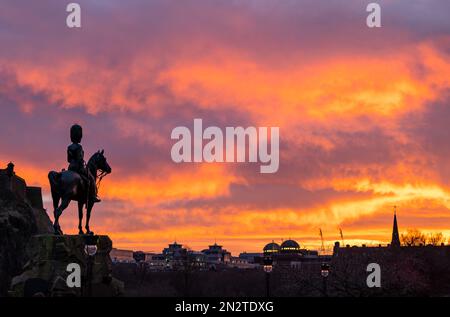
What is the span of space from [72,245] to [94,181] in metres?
3.04

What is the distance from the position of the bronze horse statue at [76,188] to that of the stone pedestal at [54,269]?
2.25ft

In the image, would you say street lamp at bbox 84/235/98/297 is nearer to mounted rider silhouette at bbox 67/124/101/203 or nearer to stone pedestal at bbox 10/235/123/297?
stone pedestal at bbox 10/235/123/297

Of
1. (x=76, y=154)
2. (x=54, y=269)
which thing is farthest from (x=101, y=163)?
(x=54, y=269)

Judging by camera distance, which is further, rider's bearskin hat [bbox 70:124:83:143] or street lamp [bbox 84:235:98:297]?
rider's bearskin hat [bbox 70:124:83:143]

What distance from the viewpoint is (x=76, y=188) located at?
39906mm

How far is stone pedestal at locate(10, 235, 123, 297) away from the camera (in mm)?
39625

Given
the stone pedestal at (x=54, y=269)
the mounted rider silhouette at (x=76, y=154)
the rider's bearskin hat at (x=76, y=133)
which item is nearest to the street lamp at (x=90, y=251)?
the stone pedestal at (x=54, y=269)

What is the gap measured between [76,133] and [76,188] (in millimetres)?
2416

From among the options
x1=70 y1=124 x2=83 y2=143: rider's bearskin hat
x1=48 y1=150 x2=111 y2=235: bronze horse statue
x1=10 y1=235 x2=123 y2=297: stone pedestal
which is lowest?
x1=10 y1=235 x2=123 y2=297: stone pedestal

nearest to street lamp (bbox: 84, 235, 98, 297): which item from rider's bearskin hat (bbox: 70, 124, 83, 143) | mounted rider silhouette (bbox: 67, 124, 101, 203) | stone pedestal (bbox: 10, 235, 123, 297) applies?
stone pedestal (bbox: 10, 235, 123, 297)

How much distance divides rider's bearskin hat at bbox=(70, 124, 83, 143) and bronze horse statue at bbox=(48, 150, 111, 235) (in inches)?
56.5

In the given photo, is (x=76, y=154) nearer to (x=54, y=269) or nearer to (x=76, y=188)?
(x=76, y=188)
